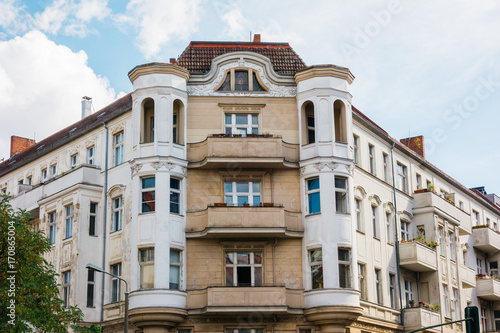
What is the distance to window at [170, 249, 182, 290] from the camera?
127 ft

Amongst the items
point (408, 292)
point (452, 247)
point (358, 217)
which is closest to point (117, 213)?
point (358, 217)

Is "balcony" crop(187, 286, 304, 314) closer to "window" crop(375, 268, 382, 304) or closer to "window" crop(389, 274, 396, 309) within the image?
"window" crop(375, 268, 382, 304)

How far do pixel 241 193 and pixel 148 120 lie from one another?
18.5 feet

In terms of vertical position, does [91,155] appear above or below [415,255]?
above

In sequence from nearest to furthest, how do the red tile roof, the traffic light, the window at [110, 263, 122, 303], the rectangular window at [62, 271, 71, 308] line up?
the traffic light
the window at [110, 263, 122, 303]
the red tile roof
the rectangular window at [62, 271, 71, 308]

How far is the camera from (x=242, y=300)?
37844mm

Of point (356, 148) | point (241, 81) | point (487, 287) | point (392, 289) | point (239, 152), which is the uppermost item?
point (241, 81)

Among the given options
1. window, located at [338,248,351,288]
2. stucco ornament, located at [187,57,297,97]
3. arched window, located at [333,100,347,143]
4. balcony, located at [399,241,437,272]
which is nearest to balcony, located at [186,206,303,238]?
window, located at [338,248,351,288]

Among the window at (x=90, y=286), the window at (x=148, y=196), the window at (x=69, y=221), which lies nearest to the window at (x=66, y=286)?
the window at (x=90, y=286)

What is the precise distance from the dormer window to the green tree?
12198mm

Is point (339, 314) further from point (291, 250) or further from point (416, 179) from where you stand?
point (416, 179)

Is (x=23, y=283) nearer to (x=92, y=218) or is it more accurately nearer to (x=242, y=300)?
(x=242, y=300)

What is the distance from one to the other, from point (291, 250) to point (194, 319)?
539 centimetres

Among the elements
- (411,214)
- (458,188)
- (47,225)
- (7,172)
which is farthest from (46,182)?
(458,188)
